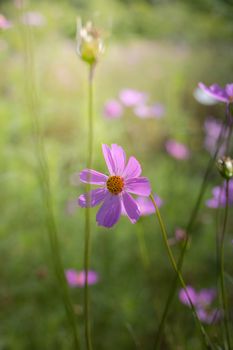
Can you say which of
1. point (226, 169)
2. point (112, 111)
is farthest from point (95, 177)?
point (112, 111)

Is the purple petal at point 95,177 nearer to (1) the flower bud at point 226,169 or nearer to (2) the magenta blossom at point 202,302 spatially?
(1) the flower bud at point 226,169

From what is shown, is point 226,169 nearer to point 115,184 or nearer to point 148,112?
point 115,184

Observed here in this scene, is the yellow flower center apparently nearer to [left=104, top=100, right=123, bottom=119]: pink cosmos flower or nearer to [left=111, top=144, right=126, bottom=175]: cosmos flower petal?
[left=111, top=144, right=126, bottom=175]: cosmos flower petal

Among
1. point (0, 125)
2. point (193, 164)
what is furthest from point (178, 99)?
point (0, 125)

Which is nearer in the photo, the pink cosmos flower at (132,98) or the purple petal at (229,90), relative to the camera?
the purple petal at (229,90)

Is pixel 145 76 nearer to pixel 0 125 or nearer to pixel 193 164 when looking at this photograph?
pixel 193 164

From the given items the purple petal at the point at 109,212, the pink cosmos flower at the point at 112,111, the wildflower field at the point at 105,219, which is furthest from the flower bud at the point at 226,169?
the pink cosmos flower at the point at 112,111

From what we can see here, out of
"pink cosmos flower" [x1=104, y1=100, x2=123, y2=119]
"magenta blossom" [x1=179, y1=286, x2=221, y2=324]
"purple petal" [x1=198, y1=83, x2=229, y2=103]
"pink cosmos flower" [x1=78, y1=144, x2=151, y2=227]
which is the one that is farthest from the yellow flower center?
"pink cosmos flower" [x1=104, y1=100, x2=123, y2=119]
